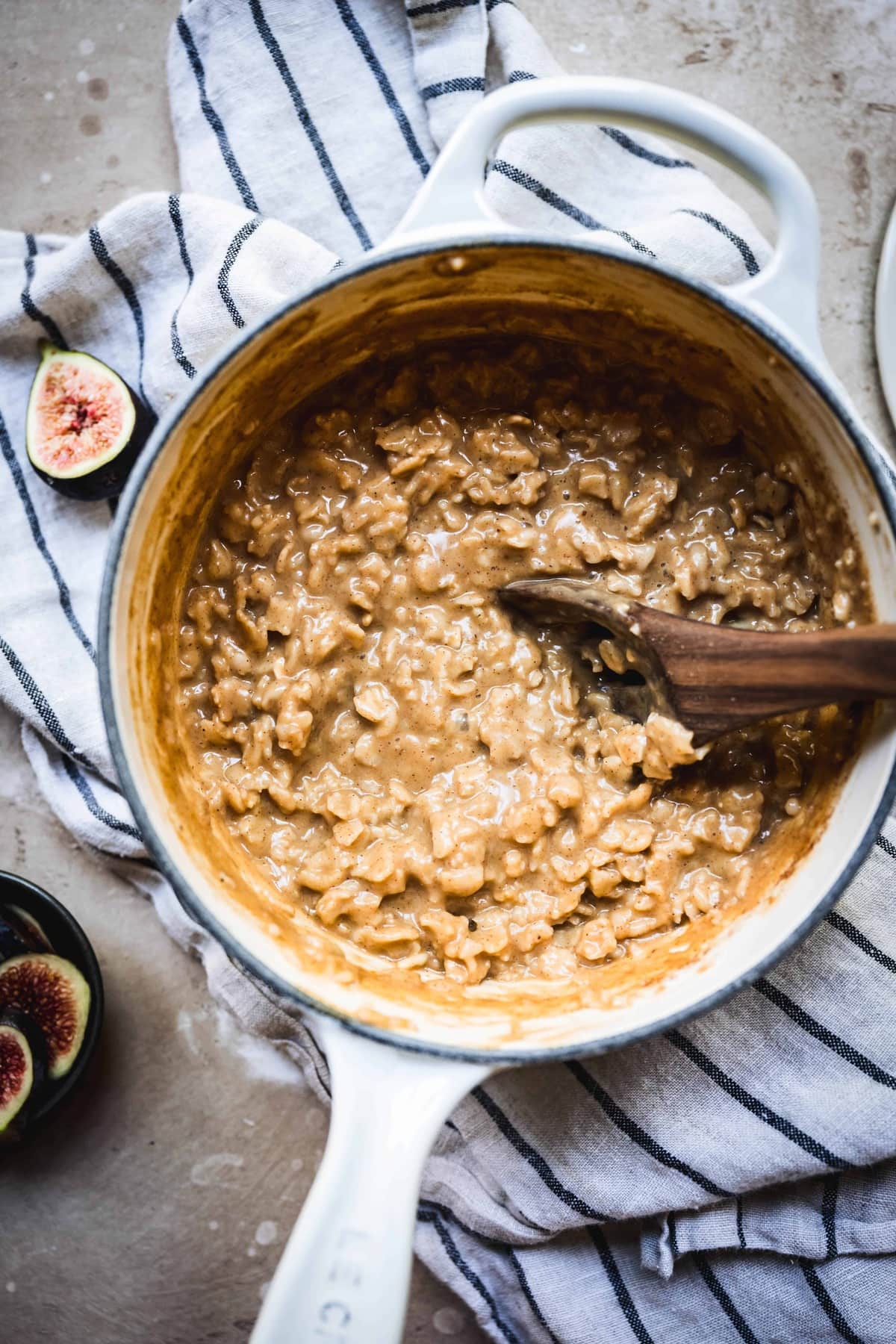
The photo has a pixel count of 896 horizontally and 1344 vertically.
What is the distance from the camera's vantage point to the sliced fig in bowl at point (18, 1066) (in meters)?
1.71

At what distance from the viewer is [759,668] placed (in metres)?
1.35

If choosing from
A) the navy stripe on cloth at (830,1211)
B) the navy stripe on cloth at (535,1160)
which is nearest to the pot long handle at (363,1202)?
the navy stripe on cloth at (535,1160)

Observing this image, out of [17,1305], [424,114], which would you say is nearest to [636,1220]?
[17,1305]

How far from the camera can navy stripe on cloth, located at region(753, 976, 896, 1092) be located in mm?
1600

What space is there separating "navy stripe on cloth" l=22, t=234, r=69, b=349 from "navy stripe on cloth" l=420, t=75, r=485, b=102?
0.71 m

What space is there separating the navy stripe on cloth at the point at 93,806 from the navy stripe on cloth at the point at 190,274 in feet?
2.24

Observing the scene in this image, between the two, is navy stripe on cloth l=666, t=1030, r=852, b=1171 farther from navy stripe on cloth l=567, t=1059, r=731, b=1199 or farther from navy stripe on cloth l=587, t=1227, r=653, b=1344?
navy stripe on cloth l=587, t=1227, r=653, b=1344

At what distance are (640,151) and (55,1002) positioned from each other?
5.61 feet

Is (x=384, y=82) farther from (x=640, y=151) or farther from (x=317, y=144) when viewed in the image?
(x=640, y=151)

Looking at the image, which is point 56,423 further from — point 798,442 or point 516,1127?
point 516,1127

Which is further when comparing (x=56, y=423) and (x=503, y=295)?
(x=56, y=423)

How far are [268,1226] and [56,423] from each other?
1.40 metres

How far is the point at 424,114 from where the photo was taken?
176 cm

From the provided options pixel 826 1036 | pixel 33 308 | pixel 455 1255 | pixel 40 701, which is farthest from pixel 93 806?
pixel 826 1036
